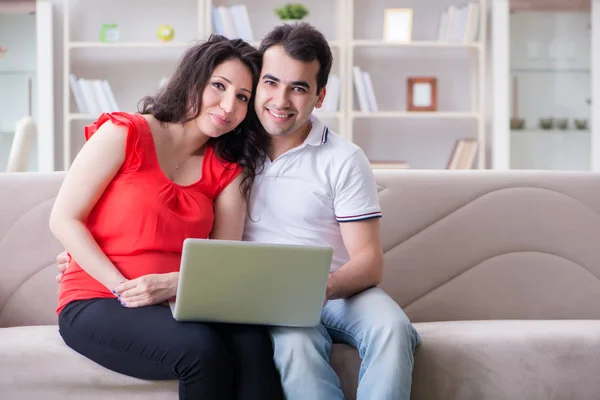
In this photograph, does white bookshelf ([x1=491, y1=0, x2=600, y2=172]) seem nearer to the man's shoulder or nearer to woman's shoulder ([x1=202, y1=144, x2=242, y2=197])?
the man's shoulder

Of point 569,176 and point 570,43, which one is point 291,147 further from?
point 570,43

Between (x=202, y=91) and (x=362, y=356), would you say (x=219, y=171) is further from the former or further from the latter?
(x=362, y=356)

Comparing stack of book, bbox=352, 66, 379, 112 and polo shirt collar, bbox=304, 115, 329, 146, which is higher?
stack of book, bbox=352, 66, 379, 112

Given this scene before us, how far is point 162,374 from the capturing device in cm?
154

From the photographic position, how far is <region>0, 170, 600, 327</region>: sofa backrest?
2.18 meters

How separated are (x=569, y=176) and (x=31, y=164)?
10.0ft

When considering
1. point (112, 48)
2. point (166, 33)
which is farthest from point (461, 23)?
point (112, 48)

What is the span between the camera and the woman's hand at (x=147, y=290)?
159 cm

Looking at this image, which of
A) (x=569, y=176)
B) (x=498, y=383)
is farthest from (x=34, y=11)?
(x=498, y=383)

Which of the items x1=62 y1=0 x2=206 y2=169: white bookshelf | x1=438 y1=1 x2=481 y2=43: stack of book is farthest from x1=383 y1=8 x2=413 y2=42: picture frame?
x1=62 y1=0 x2=206 y2=169: white bookshelf

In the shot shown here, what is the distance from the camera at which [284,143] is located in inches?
76.5

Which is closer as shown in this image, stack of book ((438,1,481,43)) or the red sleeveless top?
the red sleeveless top

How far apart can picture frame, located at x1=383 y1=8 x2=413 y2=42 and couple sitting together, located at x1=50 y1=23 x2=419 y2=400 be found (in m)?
2.60

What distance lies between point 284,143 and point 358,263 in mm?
377
